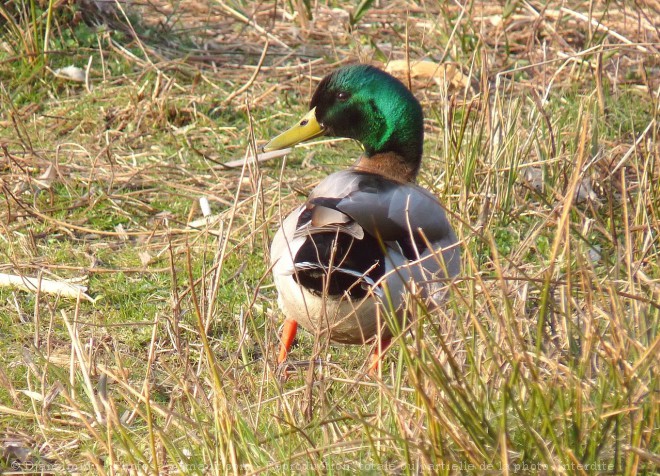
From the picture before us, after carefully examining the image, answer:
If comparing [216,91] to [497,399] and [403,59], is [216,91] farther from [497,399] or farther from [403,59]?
[497,399]

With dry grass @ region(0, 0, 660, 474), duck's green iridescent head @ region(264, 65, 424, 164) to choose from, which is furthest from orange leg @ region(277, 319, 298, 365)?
duck's green iridescent head @ region(264, 65, 424, 164)

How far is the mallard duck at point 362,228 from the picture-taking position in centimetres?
295

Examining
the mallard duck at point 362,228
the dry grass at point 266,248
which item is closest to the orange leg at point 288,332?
the mallard duck at point 362,228

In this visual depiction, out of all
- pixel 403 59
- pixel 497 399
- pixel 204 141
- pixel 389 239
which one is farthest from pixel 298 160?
pixel 497 399

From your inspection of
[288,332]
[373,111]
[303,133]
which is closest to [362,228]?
[288,332]

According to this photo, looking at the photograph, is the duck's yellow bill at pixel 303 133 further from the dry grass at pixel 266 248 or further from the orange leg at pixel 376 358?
the orange leg at pixel 376 358

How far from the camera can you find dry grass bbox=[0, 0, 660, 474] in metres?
2.14

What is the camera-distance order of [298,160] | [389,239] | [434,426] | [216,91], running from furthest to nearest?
[216,91]
[298,160]
[389,239]
[434,426]

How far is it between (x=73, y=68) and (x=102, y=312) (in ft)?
8.57

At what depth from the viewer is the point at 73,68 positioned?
6035 mm

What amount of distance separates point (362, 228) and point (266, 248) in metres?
0.39

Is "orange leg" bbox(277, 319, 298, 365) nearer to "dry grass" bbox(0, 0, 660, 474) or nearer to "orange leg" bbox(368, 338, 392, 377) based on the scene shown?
"dry grass" bbox(0, 0, 660, 474)

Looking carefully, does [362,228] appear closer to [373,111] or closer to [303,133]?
[373,111]

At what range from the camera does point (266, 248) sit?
326 cm
